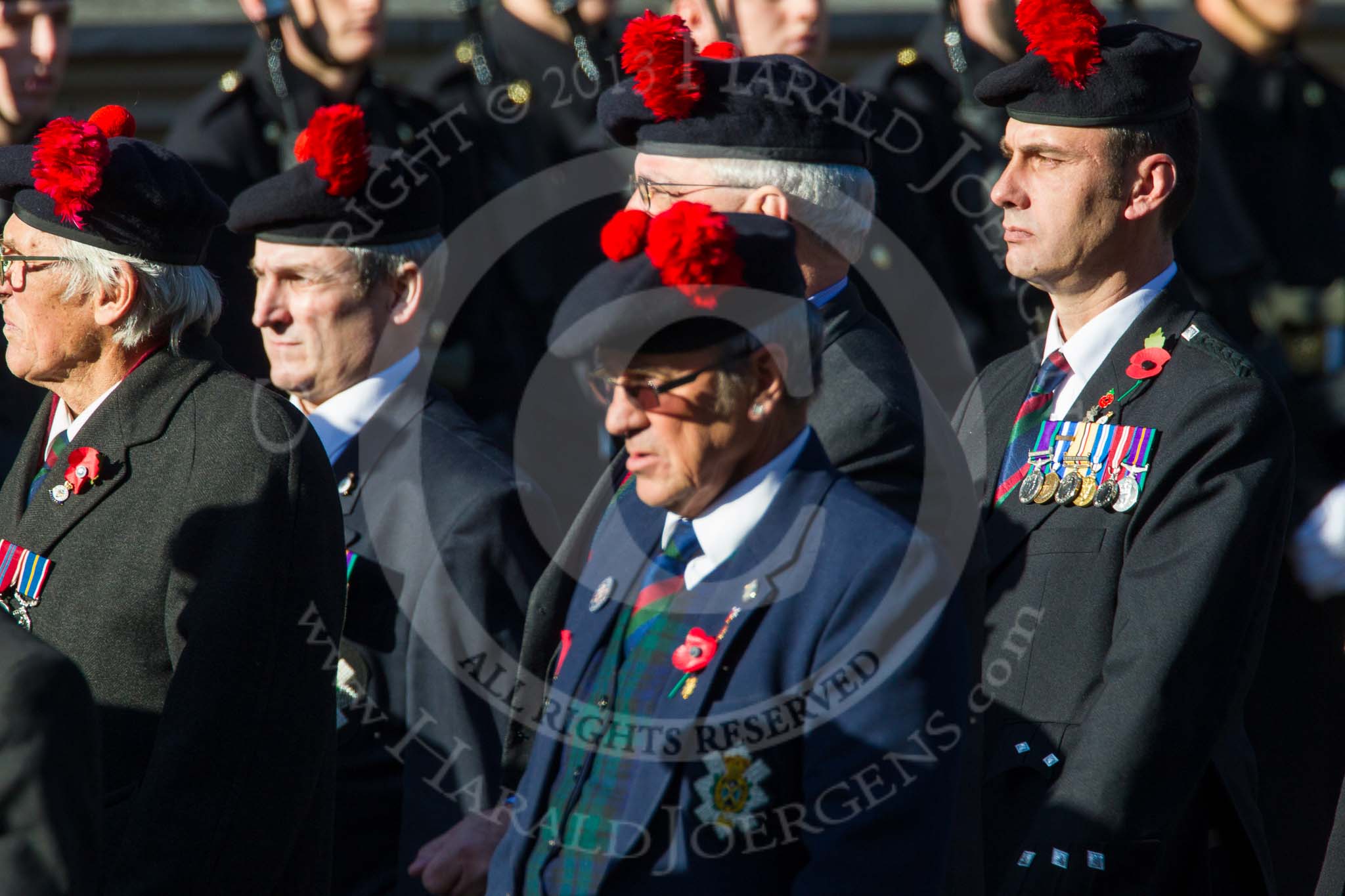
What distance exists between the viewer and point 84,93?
7.32 meters

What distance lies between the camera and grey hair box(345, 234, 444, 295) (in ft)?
14.9

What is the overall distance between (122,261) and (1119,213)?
1.87 metres

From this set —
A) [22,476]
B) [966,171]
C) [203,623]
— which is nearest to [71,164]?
[22,476]

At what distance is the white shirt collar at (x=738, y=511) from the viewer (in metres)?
2.95

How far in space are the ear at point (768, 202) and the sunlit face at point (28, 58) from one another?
2.95 m

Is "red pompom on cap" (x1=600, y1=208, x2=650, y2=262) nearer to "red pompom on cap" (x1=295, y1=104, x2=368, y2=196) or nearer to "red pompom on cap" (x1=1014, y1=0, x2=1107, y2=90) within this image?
"red pompom on cap" (x1=1014, y1=0, x2=1107, y2=90)

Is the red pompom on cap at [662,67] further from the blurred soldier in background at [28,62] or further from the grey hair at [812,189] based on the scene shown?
the blurred soldier in background at [28,62]

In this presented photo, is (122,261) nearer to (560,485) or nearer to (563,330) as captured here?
(563,330)

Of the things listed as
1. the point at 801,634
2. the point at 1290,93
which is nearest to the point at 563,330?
the point at 801,634

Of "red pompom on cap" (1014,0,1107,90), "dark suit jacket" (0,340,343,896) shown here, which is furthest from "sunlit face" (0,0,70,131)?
"red pompom on cap" (1014,0,1107,90)

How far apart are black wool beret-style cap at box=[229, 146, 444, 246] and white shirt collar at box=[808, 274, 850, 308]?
1186 millimetres

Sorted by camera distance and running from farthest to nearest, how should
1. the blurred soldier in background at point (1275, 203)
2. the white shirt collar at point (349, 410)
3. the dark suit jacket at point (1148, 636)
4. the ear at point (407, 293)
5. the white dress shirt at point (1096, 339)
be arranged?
1. the blurred soldier in background at point (1275, 203)
2. the ear at point (407, 293)
3. the white shirt collar at point (349, 410)
4. the white dress shirt at point (1096, 339)
5. the dark suit jacket at point (1148, 636)

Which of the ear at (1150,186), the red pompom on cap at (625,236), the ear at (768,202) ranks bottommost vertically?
the ear at (1150,186)

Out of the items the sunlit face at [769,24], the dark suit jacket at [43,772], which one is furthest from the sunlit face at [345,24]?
the dark suit jacket at [43,772]
